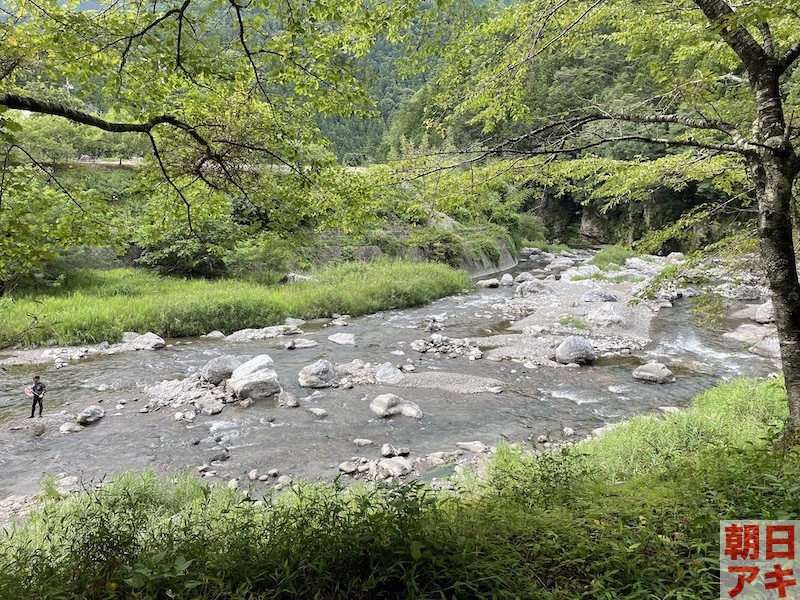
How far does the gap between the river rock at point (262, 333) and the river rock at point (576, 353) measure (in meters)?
8.07

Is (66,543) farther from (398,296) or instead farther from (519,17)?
(398,296)

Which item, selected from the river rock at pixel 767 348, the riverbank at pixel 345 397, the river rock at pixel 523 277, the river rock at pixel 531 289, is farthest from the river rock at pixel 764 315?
the river rock at pixel 523 277

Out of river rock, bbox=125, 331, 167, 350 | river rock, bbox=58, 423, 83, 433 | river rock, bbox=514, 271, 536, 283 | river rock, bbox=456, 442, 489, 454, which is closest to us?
river rock, bbox=456, 442, 489, 454

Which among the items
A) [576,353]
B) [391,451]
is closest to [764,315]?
[576,353]

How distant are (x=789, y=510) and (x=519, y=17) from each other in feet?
14.8

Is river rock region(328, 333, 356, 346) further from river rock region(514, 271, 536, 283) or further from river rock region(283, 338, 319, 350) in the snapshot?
river rock region(514, 271, 536, 283)

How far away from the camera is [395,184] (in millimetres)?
4547

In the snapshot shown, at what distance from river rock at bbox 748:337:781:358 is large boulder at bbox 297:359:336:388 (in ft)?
35.4

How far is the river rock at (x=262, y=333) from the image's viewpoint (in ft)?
45.0

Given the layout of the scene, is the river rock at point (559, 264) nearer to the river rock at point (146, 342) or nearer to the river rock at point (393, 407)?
the river rock at point (393, 407)

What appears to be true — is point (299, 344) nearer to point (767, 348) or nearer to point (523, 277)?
point (767, 348)

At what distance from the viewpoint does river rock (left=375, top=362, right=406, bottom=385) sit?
1022cm

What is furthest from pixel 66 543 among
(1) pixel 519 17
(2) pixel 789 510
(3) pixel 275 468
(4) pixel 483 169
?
(1) pixel 519 17

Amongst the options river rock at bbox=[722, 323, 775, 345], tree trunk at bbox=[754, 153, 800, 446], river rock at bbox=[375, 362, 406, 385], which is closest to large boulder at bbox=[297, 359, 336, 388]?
river rock at bbox=[375, 362, 406, 385]
